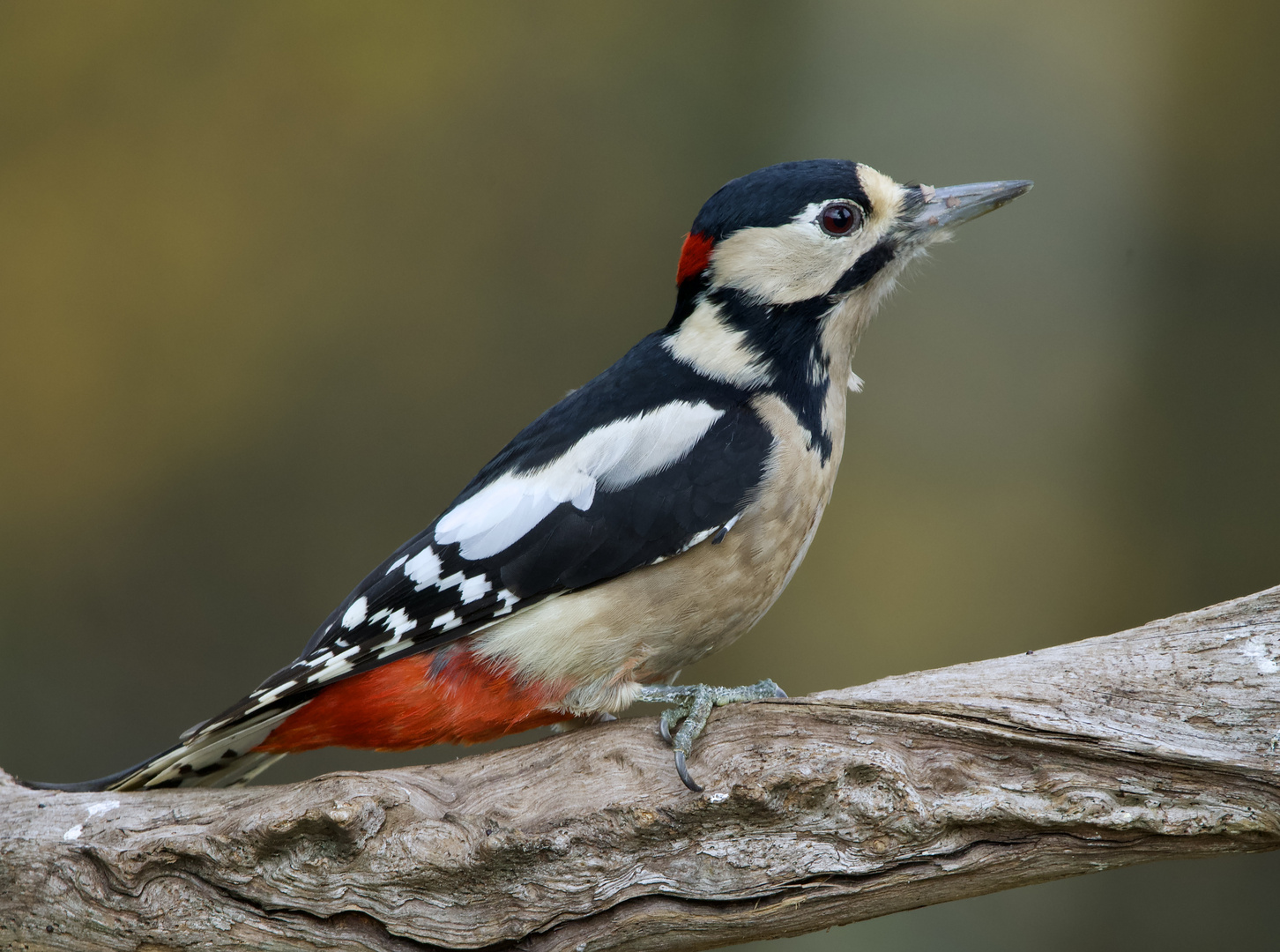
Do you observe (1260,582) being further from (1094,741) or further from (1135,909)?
(1094,741)

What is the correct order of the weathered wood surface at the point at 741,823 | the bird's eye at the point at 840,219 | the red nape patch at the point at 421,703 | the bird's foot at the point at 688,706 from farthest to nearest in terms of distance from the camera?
1. the bird's eye at the point at 840,219
2. the red nape patch at the point at 421,703
3. the bird's foot at the point at 688,706
4. the weathered wood surface at the point at 741,823

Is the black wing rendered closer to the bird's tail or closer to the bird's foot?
the bird's tail

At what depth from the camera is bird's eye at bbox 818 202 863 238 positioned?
2025mm

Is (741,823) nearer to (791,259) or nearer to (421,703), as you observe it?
(421,703)

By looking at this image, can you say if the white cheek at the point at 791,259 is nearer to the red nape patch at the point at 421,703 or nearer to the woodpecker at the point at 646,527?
the woodpecker at the point at 646,527

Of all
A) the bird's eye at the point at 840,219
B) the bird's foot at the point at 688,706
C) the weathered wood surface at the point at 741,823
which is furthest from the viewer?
the bird's eye at the point at 840,219

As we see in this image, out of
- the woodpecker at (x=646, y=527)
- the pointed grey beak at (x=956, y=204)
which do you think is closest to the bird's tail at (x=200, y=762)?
the woodpecker at (x=646, y=527)

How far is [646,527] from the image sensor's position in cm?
185

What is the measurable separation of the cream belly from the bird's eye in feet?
1.34

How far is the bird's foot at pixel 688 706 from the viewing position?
1.77m

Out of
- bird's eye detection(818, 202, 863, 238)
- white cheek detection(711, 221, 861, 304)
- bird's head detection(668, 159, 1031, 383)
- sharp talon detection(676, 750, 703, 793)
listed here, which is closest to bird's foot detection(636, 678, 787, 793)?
sharp talon detection(676, 750, 703, 793)

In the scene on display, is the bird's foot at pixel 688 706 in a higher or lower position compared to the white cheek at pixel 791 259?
lower

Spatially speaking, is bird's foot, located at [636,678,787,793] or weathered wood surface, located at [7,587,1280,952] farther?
bird's foot, located at [636,678,787,793]

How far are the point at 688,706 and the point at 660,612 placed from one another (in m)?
0.17
